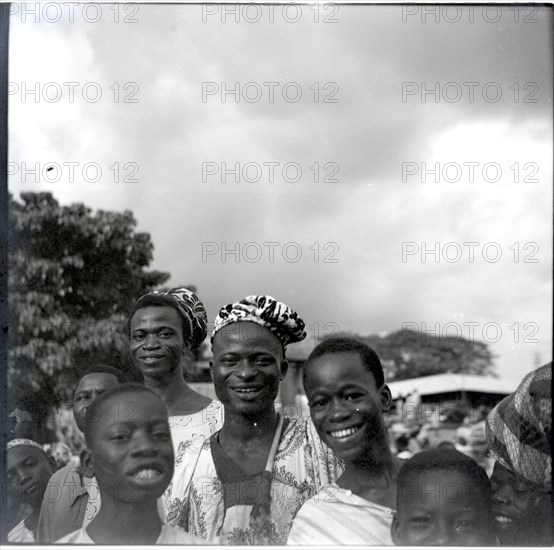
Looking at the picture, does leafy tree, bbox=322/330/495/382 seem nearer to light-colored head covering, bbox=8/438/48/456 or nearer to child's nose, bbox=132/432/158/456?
child's nose, bbox=132/432/158/456

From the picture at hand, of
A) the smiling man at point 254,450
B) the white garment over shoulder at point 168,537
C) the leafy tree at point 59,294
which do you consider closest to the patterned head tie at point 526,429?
the smiling man at point 254,450

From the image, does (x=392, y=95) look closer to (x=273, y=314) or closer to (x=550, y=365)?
(x=273, y=314)

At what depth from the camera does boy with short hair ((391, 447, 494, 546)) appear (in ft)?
8.38

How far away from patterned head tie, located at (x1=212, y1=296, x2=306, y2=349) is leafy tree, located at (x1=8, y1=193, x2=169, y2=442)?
0.29 metres

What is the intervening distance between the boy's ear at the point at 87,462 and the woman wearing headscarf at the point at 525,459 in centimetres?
153

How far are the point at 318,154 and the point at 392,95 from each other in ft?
1.23

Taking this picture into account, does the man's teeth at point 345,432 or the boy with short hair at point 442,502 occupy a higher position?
the man's teeth at point 345,432

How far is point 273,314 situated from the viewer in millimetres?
2715

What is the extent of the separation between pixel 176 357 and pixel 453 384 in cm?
108

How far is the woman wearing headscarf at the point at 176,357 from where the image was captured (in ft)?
8.92

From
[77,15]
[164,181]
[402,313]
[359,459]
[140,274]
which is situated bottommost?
[359,459]

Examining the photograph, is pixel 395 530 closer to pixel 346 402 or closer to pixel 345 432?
pixel 345 432

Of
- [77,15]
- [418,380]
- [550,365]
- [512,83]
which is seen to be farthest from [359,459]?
[77,15]

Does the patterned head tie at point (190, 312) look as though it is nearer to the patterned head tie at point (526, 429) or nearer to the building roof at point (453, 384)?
the building roof at point (453, 384)
